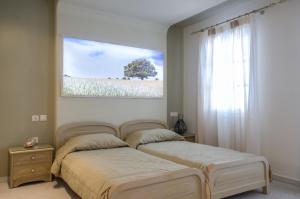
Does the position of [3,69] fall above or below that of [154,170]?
above

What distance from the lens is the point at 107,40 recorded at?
4578 mm

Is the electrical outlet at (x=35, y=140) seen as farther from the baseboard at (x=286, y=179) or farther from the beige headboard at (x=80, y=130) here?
the baseboard at (x=286, y=179)

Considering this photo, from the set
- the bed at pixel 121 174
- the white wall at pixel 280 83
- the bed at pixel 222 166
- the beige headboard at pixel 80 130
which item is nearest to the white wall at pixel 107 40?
the beige headboard at pixel 80 130

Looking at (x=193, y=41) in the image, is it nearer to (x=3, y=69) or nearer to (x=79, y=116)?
(x=79, y=116)

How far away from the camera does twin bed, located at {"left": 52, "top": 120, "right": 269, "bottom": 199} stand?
240 cm

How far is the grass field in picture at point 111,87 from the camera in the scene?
4.24m

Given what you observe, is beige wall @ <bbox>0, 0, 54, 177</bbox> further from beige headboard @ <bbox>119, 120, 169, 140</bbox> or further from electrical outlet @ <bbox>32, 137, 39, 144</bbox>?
beige headboard @ <bbox>119, 120, 169, 140</bbox>

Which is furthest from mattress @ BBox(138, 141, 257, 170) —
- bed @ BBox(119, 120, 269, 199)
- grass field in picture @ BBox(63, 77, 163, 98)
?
grass field in picture @ BBox(63, 77, 163, 98)

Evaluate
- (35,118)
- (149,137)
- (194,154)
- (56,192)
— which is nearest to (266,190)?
(194,154)

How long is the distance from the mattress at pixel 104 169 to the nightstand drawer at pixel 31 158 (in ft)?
1.52

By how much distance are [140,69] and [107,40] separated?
86 centimetres

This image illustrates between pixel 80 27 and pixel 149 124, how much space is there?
227 cm

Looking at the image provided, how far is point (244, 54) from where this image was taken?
13.6 ft

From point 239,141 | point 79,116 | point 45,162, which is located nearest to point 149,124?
point 79,116
